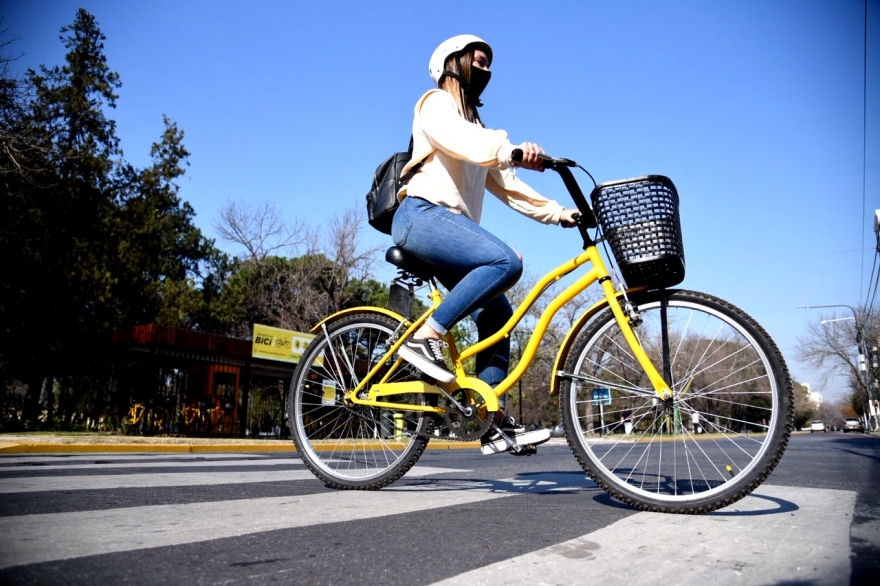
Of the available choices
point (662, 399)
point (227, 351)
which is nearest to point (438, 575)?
point (662, 399)

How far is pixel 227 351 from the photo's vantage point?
17.8 meters

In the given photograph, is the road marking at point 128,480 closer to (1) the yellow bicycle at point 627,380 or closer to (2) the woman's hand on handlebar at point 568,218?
(1) the yellow bicycle at point 627,380

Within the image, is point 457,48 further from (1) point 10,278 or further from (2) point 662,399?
(1) point 10,278

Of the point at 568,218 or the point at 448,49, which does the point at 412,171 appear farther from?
the point at 568,218

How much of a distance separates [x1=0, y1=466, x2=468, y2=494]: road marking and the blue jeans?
5.09 ft

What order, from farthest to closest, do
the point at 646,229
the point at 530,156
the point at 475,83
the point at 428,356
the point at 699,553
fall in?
the point at 475,83, the point at 428,356, the point at 530,156, the point at 646,229, the point at 699,553

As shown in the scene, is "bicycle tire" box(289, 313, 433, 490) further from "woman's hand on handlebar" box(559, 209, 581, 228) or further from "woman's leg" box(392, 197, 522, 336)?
"woman's hand on handlebar" box(559, 209, 581, 228)

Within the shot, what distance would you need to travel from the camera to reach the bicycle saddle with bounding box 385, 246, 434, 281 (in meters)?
3.18

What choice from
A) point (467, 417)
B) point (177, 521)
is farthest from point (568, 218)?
point (177, 521)

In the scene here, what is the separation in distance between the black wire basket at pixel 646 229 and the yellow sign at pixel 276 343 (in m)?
15.8

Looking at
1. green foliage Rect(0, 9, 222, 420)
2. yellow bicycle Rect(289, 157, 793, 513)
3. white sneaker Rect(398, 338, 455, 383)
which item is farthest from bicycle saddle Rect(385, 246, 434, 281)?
green foliage Rect(0, 9, 222, 420)

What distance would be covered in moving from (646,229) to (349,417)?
1.95 metres

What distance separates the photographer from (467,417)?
2979mm

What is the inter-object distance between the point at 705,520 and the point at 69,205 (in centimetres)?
2571
